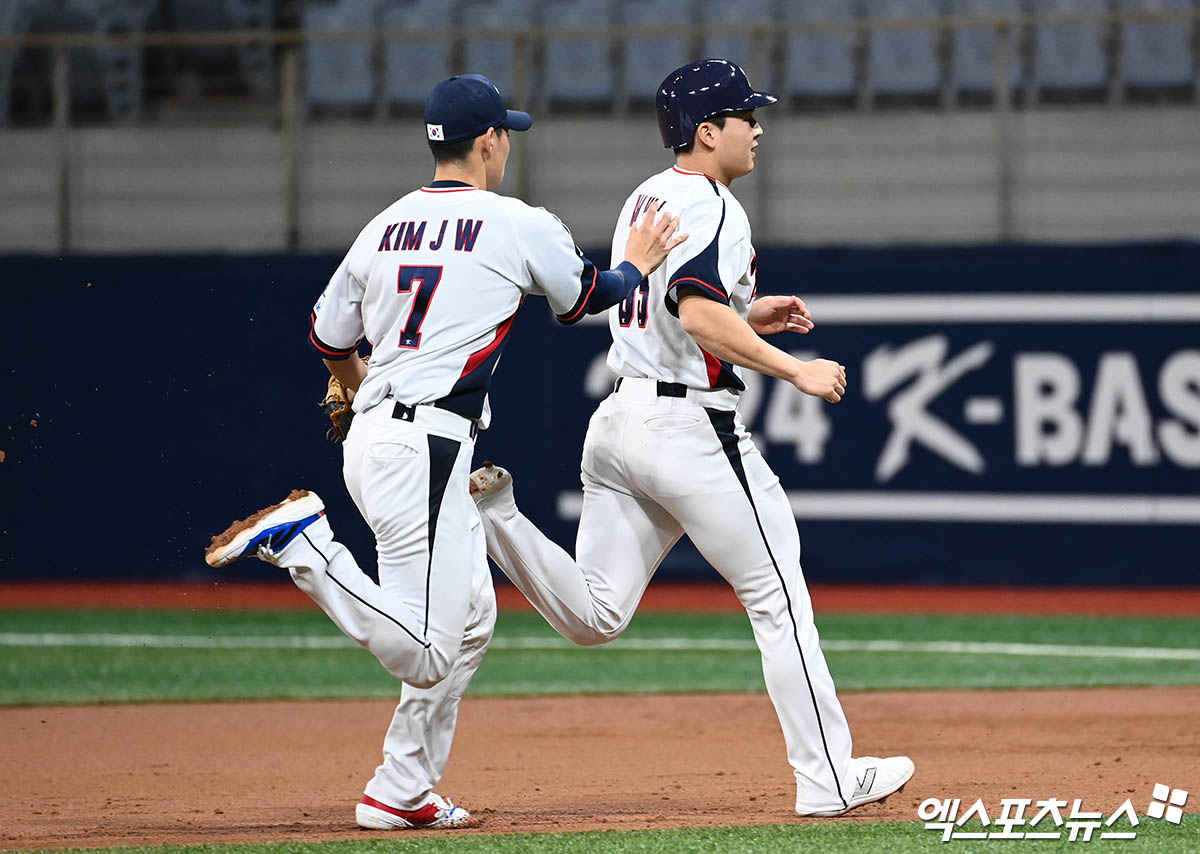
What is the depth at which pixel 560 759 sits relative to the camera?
5949 mm

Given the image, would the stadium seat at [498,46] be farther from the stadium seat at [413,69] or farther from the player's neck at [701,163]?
the player's neck at [701,163]

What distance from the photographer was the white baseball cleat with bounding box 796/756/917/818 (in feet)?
14.3

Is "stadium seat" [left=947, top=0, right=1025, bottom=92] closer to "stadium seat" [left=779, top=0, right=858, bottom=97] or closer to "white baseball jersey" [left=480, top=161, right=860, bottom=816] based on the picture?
"stadium seat" [left=779, top=0, right=858, bottom=97]

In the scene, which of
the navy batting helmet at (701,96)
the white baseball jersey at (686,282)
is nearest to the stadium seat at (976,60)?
the navy batting helmet at (701,96)

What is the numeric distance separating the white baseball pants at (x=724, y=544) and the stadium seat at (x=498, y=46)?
21.3 ft

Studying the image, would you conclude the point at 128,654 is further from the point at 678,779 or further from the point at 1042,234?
the point at 1042,234

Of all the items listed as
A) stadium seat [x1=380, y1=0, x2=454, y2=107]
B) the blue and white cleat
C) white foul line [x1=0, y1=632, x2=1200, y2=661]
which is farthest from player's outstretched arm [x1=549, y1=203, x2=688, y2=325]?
stadium seat [x1=380, y1=0, x2=454, y2=107]

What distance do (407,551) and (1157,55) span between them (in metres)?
9.77

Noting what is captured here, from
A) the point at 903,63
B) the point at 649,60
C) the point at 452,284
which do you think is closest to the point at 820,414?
the point at 903,63

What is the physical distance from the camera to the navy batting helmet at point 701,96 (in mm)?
4441

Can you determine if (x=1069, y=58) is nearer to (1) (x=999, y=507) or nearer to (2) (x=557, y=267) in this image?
(1) (x=999, y=507)

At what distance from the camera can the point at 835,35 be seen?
12.4 metres

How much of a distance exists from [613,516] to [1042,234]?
748 centimetres

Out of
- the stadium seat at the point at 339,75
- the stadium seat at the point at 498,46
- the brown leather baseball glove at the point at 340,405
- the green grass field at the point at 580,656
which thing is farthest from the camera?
the stadium seat at the point at 339,75
